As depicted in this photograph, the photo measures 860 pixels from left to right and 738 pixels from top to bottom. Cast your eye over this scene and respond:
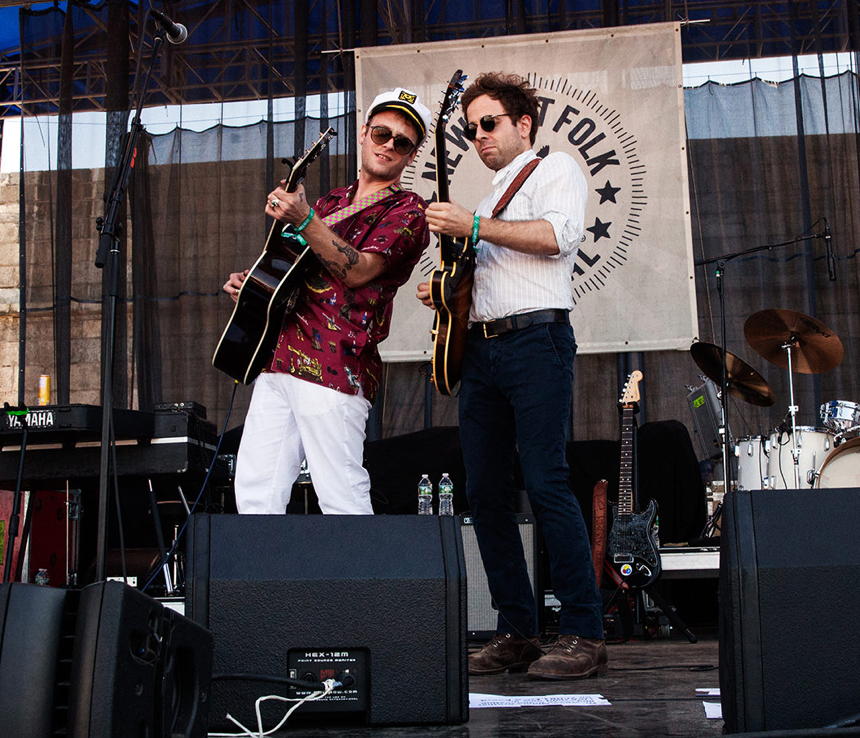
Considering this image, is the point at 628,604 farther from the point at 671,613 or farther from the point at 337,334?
the point at 337,334

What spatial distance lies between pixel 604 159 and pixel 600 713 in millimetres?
3636

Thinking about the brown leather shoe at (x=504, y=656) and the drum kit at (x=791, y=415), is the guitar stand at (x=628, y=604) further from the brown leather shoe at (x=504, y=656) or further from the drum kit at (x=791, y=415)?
the brown leather shoe at (x=504, y=656)

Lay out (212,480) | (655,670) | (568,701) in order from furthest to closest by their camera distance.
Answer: (212,480), (655,670), (568,701)

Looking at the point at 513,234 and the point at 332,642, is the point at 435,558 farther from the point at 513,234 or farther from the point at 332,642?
the point at 513,234

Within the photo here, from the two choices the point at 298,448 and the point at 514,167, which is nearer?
the point at 298,448

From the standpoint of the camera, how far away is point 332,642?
1.56m

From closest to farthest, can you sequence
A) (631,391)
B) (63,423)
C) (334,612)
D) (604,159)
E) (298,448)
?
(334,612) < (298,448) < (63,423) < (631,391) < (604,159)

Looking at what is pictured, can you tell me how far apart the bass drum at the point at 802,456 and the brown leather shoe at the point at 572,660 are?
7.62ft

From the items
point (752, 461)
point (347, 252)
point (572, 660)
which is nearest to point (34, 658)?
point (347, 252)

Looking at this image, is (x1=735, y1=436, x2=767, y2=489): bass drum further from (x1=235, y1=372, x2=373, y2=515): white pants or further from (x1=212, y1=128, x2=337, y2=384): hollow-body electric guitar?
(x1=212, y1=128, x2=337, y2=384): hollow-body electric guitar

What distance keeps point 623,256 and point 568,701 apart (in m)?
3.24

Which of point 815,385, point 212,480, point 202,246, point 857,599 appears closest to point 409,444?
point 212,480

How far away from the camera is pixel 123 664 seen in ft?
3.38

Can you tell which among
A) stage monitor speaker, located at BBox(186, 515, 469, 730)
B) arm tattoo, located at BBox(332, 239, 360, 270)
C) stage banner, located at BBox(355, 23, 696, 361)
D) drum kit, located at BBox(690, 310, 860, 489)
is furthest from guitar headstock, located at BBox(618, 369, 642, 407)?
stage monitor speaker, located at BBox(186, 515, 469, 730)
